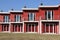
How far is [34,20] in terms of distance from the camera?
37.0m

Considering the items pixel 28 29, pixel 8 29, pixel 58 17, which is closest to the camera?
pixel 58 17

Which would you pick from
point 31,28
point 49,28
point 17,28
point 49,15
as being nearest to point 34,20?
point 31,28

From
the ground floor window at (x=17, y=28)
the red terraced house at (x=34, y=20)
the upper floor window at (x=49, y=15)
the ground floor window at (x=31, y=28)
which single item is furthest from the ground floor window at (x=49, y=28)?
the ground floor window at (x=17, y=28)

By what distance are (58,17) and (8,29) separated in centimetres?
1541

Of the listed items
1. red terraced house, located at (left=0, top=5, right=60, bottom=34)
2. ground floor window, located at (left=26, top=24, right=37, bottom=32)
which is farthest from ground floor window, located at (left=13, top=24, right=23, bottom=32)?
ground floor window, located at (left=26, top=24, right=37, bottom=32)

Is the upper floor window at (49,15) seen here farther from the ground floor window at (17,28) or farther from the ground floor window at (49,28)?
the ground floor window at (17,28)

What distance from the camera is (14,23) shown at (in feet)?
133

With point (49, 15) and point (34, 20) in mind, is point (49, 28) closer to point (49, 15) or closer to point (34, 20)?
point (49, 15)

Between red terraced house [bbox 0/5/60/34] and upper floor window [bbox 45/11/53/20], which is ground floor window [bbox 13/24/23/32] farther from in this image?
upper floor window [bbox 45/11/53/20]

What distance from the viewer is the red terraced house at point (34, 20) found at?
33.5m

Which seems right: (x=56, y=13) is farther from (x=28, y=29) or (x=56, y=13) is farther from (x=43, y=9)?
(x=28, y=29)

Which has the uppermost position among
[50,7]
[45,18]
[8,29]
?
[50,7]

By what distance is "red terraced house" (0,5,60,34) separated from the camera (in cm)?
3347

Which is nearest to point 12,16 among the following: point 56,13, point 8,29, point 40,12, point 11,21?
point 11,21
